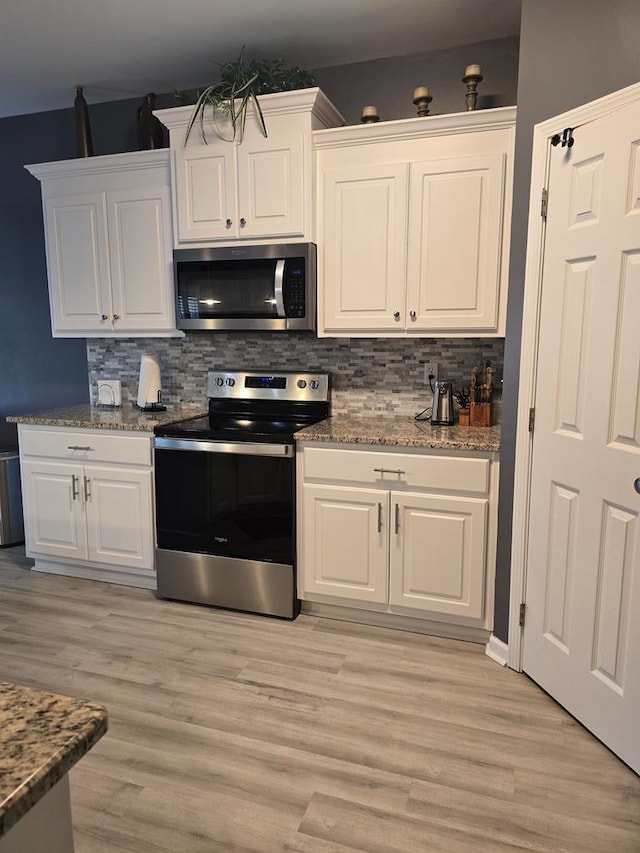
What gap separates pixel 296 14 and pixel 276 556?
7.93 feet

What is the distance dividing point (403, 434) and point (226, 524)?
0.96 metres

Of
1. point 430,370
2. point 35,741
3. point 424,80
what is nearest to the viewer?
point 35,741

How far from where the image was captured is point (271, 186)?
284 centimetres

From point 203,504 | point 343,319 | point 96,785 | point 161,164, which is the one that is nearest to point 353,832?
point 96,785

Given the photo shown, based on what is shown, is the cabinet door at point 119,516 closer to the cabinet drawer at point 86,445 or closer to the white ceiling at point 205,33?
the cabinet drawer at point 86,445

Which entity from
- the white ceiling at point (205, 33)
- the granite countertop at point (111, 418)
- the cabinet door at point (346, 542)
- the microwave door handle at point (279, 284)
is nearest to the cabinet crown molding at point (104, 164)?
the white ceiling at point (205, 33)

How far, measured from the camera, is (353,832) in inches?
64.7

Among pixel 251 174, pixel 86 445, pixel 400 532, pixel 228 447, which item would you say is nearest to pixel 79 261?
pixel 86 445

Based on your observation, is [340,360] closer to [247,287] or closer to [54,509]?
[247,287]

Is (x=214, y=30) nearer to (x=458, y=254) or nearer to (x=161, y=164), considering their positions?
(x=161, y=164)

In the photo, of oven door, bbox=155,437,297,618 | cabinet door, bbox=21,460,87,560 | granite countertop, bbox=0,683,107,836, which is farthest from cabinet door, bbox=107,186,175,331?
granite countertop, bbox=0,683,107,836

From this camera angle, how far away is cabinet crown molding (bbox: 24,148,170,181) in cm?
313

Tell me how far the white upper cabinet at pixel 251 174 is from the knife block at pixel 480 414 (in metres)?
1.13

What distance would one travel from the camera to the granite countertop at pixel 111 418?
10.0 ft
